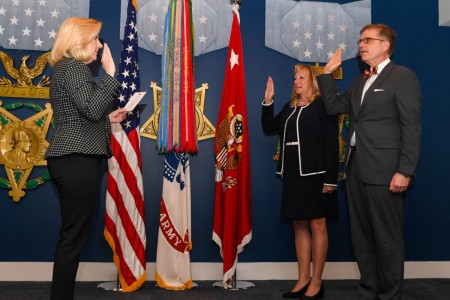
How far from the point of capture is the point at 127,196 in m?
3.44

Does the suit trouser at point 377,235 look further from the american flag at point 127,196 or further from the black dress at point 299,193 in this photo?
the american flag at point 127,196

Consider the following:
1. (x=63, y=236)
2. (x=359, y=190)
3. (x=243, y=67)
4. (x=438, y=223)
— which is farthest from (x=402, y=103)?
(x=63, y=236)

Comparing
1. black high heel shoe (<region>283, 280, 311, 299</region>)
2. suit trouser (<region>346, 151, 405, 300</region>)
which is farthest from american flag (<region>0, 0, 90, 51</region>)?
black high heel shoe (<region>283, 280, 311, 299</region>)

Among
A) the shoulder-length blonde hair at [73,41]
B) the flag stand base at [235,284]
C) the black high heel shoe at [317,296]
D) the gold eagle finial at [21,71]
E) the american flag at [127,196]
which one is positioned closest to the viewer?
the shoulder-length blonde hair at [73,41]

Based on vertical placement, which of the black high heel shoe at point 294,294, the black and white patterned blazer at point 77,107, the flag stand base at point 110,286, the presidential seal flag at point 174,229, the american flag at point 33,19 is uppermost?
the american flag at point 33,19

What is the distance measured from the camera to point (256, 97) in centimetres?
396

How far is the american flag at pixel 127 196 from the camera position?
134 inches

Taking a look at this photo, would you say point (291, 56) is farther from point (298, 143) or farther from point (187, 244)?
point (187, 244)

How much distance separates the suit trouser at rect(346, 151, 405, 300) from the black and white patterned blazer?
1575 millimetres

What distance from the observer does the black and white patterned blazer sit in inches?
87.4

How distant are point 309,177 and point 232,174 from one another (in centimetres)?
62

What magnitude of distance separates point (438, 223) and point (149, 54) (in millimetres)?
2846

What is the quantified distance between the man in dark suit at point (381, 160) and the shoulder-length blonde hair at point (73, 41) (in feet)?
5.56

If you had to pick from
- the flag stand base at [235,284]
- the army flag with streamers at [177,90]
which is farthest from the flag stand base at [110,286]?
the army flag with streamers at [177,90]
